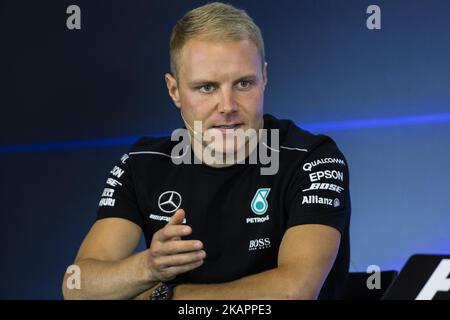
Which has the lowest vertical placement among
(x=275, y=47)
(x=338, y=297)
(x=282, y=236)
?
(x=338, y=297)

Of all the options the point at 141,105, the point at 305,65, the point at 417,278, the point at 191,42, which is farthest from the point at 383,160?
the point at 417,278

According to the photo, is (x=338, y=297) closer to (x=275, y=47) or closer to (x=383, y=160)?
(x=383, y=160)

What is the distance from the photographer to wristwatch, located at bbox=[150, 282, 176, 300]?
6.28 feet

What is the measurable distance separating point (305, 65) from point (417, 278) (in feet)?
7.01

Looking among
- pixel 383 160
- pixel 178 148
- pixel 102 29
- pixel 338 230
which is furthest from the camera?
pixel 102 29

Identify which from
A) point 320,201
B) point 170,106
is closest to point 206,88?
point 320,201

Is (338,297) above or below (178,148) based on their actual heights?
below

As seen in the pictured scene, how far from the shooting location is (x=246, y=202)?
2.13 metres

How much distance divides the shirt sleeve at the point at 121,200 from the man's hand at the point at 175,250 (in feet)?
1.46

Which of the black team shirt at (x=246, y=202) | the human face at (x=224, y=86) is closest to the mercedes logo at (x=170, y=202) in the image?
the black team shirt at (x=246, y=202)

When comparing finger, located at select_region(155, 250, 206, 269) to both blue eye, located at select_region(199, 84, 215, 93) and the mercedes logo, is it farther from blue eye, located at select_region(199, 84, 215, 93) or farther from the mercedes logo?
blue eye, located at select_region(199, 84, 215, 93)

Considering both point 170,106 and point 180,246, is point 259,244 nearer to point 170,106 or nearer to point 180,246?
point 180,246
